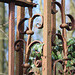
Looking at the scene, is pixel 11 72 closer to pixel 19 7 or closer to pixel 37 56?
pixel 37 56

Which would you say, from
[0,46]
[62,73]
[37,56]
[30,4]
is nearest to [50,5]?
[30,4]

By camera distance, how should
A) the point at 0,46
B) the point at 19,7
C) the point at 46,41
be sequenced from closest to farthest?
the point at 46,41
the point at 19,7
the point at 0,46

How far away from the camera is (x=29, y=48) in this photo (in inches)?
74.6

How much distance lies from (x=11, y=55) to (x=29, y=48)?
0.59 feet

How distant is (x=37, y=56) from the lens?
1854 mm

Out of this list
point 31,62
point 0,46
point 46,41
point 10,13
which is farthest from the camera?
point 0,46

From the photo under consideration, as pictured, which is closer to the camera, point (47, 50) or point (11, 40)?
point (47, 50)

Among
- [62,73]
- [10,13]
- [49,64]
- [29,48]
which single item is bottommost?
[62,73]

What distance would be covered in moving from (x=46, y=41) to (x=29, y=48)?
0.76 feet

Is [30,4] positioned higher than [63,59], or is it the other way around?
[30,4]

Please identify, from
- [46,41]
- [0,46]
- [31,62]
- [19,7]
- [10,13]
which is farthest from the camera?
[0,46]

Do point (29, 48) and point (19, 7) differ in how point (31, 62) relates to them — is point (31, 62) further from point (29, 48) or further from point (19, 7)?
point (19, 7)

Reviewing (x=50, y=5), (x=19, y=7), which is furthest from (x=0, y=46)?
(x=50, y=5)

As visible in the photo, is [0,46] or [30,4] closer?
[30,4]
